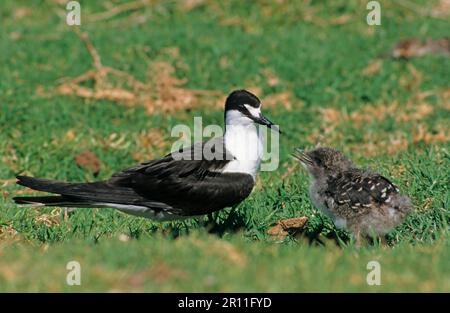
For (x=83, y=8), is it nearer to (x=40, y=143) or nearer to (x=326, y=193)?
(x=40, y=143)

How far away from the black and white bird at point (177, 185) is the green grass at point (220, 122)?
0.23m

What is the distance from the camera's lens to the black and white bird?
720 cm

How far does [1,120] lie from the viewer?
11.0m

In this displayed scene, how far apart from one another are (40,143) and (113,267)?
5.33 meters

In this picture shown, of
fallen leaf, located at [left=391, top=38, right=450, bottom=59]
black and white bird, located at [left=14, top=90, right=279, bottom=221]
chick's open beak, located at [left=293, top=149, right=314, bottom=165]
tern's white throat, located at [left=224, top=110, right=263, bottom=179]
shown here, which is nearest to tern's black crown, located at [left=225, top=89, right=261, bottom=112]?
tern's white throat, located at [left=224, top=110, right=263, bottom=179]

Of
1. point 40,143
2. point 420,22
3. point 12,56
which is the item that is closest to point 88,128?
point 40,143

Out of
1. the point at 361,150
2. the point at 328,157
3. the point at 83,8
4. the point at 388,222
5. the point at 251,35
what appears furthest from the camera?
the point at 83,8

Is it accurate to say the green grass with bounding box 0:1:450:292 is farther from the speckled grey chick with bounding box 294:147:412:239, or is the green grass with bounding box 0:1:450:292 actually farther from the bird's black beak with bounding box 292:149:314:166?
the bird's black beak with bounding box 292:149:314:166

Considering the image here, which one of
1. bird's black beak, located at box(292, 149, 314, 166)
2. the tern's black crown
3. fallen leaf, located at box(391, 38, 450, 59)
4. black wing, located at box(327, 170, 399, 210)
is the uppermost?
fallen leaf, located at box(391, 38, 450, 59)

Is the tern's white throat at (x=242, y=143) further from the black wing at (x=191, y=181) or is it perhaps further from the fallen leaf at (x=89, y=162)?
the fallen leaf at (x=89, y=162)

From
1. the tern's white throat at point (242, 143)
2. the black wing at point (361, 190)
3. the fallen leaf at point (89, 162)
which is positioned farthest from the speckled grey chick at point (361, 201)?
the fallen leaf at point (89, 162)

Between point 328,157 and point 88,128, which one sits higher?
point 88,128

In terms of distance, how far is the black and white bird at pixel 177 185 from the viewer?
23.6 ft
